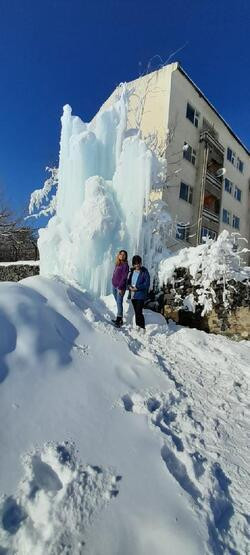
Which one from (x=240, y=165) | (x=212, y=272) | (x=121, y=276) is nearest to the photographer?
(x=121, y=276)

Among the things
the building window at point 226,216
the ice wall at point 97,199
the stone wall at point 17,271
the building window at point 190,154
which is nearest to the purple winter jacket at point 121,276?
the ice wall at point 97,199

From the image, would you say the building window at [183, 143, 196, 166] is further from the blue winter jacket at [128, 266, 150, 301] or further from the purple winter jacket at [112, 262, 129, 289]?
the blue winter jacket at [128, 266, 150, 301]

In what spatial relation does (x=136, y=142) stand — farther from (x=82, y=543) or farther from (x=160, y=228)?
(x=82, y=543)

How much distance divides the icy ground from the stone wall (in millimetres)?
8780

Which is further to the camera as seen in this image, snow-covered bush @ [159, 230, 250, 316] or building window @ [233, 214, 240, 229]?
building window @ [233, 214, 240, 229]

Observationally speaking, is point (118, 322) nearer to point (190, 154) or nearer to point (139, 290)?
point (139, 290)

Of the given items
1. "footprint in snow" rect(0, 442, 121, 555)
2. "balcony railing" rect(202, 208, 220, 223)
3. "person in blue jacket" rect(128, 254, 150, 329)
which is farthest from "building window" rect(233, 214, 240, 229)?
"footprint in snow" rect(0, 442, 121, 555)

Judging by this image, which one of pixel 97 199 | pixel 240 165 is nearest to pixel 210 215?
pixel 240 165

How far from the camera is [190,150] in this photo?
22.4 meters

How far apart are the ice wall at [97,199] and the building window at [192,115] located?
12730mm

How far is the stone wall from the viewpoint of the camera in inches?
563

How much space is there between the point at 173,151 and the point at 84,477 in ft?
67.0

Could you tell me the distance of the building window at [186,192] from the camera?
853 inches

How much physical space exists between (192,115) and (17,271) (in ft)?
50.5
